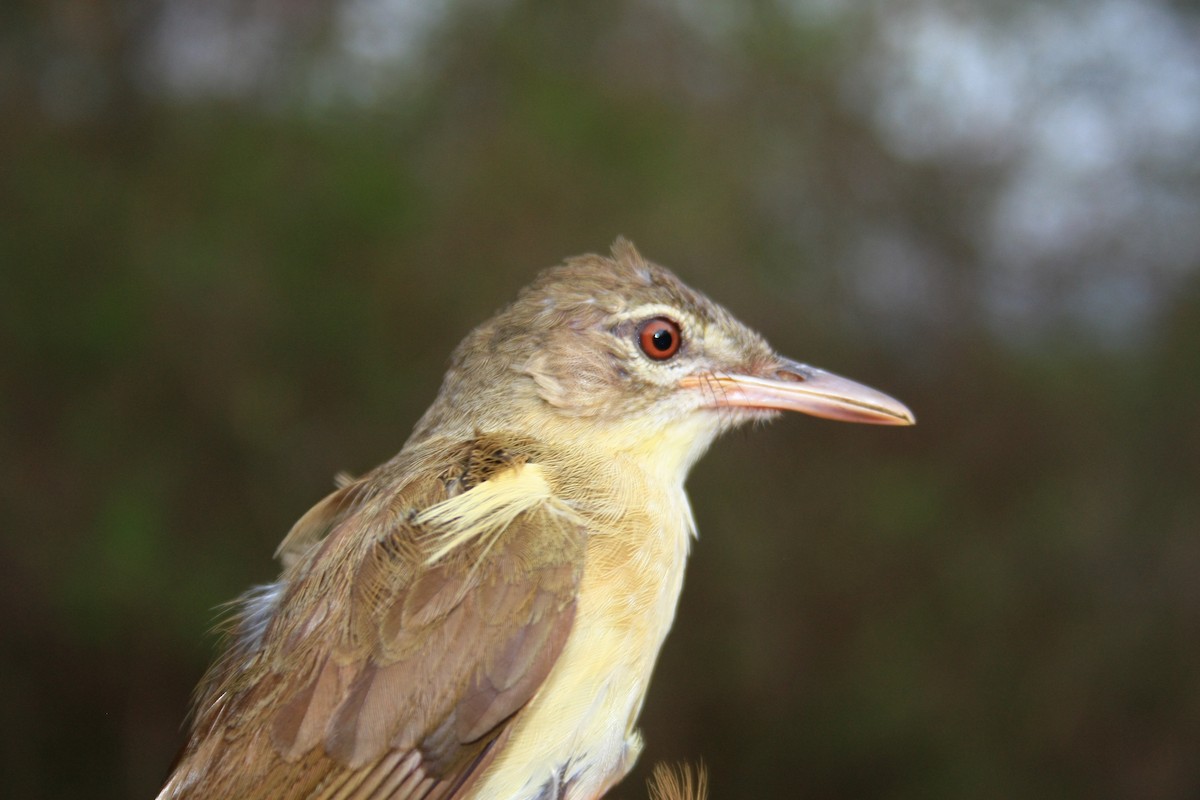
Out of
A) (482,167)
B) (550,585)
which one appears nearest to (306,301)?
(482,167)

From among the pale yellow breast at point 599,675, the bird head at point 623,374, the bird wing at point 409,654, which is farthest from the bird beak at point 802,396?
the bird wing at point 409,654

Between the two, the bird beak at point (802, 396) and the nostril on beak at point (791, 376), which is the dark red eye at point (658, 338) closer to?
the bird beak at point (802, 396)

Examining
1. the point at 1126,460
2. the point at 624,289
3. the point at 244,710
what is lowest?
the point at 244,710

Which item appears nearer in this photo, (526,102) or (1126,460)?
(526,102)

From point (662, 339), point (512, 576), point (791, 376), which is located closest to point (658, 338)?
point (662, 339)

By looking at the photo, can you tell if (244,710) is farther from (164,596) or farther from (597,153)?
(597,153)

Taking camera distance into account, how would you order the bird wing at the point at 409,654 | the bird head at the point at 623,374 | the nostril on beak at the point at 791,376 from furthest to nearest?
the nostril on beak at the point at 791,376 → the bird head at the point at 623,374 → the bird wing at the point at 409,654

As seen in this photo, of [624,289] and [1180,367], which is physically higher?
[1180,367]
